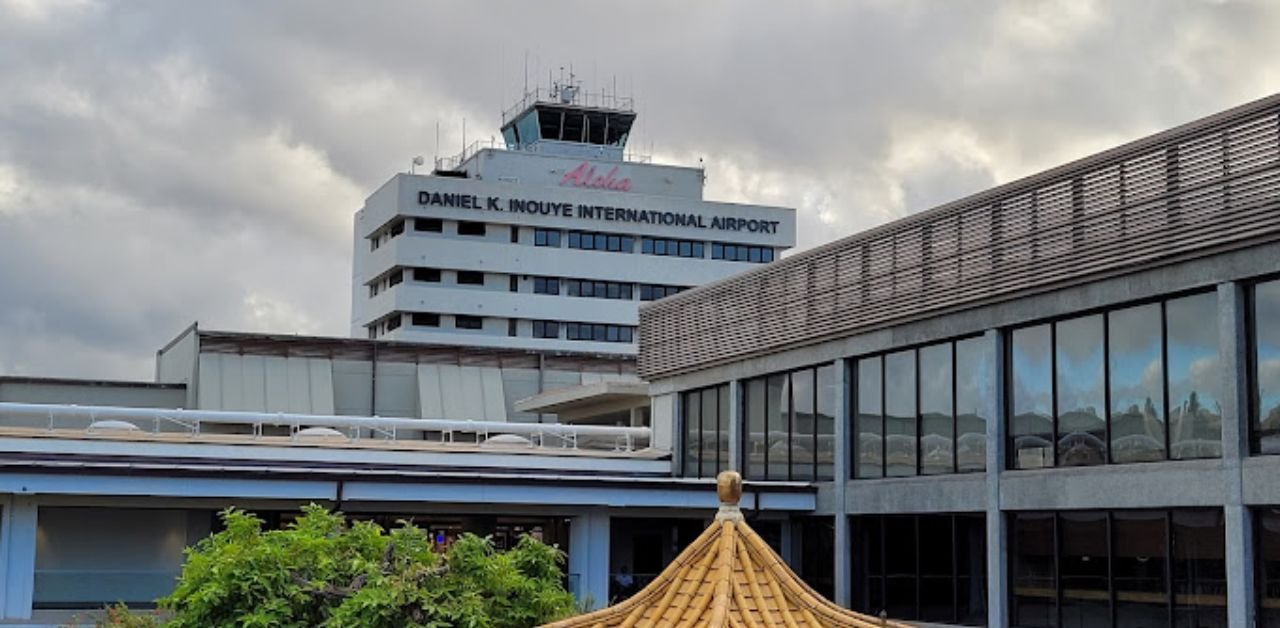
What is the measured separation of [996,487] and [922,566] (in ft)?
10.9

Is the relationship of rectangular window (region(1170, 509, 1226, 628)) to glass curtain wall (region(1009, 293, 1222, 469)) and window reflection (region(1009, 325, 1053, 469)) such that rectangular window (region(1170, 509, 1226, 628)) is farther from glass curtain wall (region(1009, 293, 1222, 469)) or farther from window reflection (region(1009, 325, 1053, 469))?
window reflection (region(1009, 325, 1053, 469))

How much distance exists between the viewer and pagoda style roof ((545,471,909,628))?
1225 cm

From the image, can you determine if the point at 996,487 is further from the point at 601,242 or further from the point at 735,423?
the point at 601,242

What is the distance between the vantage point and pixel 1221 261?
24312 millimetres

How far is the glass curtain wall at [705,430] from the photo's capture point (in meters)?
40.5

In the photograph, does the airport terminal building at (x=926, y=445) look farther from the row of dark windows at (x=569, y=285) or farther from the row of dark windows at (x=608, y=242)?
the row of dark windows at (x=608, y=242)

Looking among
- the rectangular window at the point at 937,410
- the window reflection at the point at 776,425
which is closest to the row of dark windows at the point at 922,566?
the rectangular window at the point at 937,410

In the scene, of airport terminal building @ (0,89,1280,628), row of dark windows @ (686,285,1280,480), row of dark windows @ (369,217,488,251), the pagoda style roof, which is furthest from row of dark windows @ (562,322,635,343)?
the pagoda style roof

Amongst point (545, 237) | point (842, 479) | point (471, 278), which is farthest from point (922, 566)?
point (471, 278)

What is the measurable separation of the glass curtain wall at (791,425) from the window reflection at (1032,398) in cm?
650

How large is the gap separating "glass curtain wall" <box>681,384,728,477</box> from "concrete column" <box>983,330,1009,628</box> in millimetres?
11039

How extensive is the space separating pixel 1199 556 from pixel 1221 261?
14.7 ft

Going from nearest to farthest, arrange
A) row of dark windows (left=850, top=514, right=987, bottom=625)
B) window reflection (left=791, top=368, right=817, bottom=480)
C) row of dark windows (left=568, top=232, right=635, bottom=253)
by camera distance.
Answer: row of dark windows (left=850, top=514, right=987, bottom=625)
window reflection (left=791, top=368, right=817, bottom=480)
row of dark windows (left=568, top=232, right=635, bottom=253)

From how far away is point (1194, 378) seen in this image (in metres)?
25.2
